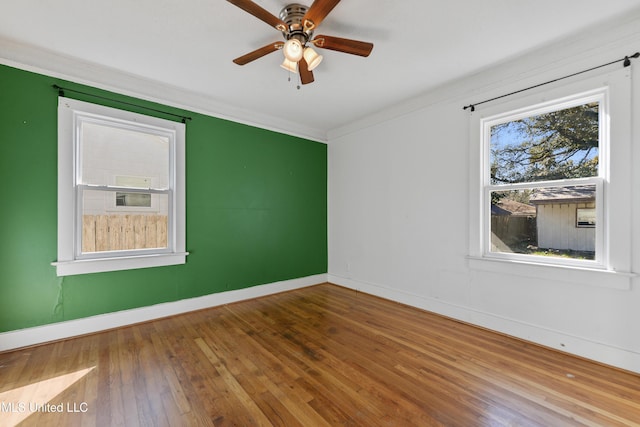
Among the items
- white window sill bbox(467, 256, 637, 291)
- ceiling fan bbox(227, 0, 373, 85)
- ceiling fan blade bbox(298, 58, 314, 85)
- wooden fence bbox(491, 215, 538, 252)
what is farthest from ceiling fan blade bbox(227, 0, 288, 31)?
white window sill bbox(467, 256, 637, 291)

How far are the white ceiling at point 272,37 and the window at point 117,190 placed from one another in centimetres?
43

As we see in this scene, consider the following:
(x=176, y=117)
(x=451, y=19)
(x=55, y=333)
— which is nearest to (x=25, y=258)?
(x=55, y=333)

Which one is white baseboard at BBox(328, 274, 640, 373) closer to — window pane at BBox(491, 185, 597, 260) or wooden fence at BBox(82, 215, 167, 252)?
window pane at BBox(491, 185, 597, 260)

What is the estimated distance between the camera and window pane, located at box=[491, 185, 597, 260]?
2326 millimetres

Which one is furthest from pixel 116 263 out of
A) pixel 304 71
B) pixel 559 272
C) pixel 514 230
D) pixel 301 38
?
pixel 559 272

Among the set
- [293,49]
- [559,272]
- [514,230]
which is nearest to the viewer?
[293,49]

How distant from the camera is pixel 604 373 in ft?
6.65

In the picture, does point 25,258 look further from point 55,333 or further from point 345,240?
point 345,240

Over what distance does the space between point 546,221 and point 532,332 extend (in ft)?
3.51

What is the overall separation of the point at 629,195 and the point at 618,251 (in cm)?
45

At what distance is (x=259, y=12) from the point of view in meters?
1.69

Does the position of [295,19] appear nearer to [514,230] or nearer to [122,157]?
[122,157]

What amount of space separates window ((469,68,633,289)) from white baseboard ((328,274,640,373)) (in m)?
0.50

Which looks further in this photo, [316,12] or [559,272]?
[559,272]
